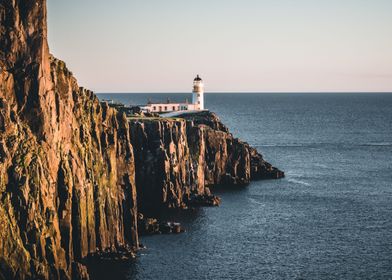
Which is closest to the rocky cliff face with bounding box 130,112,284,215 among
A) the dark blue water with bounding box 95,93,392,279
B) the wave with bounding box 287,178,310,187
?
the wave with bounding box 287,178,310,187

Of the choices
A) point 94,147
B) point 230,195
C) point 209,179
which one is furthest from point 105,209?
point 209,179

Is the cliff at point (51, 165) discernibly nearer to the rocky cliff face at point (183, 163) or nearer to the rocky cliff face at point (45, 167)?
the rocky cliff face at point (45, 167)

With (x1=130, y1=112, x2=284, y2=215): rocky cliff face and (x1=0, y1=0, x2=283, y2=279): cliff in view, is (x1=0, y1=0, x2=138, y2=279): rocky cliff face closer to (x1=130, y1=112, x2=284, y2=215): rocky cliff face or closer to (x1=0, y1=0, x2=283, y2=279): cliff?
(x1=0, y1=0, x2=283, y2=279): cliff

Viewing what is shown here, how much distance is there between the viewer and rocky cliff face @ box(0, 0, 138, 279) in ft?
269

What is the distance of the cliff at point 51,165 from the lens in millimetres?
82312

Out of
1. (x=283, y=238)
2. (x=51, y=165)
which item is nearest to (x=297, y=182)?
(x=283, y=238)

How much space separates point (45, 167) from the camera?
88188 mm

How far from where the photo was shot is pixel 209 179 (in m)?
171

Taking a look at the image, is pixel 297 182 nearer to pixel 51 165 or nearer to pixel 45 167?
pixel 51 165

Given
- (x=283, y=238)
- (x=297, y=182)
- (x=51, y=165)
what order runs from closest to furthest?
(x=51, y=165) < (x=283, y=238) < (x=297, y=182)

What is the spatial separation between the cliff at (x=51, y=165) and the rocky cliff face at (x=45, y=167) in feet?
0.41

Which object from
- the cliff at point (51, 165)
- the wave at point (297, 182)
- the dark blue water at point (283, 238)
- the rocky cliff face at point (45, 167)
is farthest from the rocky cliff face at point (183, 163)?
the rocky cliff face at point (45, 167)

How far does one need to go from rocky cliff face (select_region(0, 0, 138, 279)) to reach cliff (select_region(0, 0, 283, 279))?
125 mm

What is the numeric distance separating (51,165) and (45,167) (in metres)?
1.92
